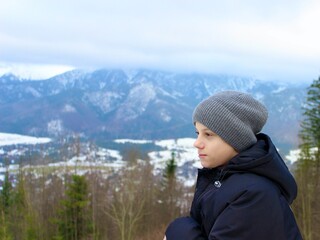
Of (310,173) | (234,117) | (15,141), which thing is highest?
(234,117)

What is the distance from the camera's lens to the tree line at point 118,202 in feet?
62.2

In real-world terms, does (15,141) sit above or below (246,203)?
below

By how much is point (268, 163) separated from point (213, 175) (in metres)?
0.32

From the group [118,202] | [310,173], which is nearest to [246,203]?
[310,173]

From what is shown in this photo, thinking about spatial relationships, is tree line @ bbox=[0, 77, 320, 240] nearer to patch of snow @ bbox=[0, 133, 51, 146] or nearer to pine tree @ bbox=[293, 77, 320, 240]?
pine tree @ bbox=[293, 77, 320, 240]

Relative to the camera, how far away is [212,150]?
1.88m

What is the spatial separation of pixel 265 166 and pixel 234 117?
0.29 m

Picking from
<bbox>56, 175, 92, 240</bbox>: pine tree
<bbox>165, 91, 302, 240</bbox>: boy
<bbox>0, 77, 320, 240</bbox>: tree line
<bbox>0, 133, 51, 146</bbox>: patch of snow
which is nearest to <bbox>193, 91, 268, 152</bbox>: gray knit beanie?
<bbox>165, 91, 302, 240</bbox>: boy

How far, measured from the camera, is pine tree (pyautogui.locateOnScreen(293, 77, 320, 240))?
50.1ft

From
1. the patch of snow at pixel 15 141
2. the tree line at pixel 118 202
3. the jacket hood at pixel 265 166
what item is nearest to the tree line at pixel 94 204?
the tree line at pixel 118 202

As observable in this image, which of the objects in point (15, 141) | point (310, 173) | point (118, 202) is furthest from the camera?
point (15, 141)

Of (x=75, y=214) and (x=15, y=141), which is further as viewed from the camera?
(x=15, y=141)

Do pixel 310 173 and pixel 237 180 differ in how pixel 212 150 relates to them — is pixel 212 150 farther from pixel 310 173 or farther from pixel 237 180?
pixel 310 173

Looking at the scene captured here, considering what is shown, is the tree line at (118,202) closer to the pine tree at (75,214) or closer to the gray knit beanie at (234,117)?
the pine tree at (75,214)
